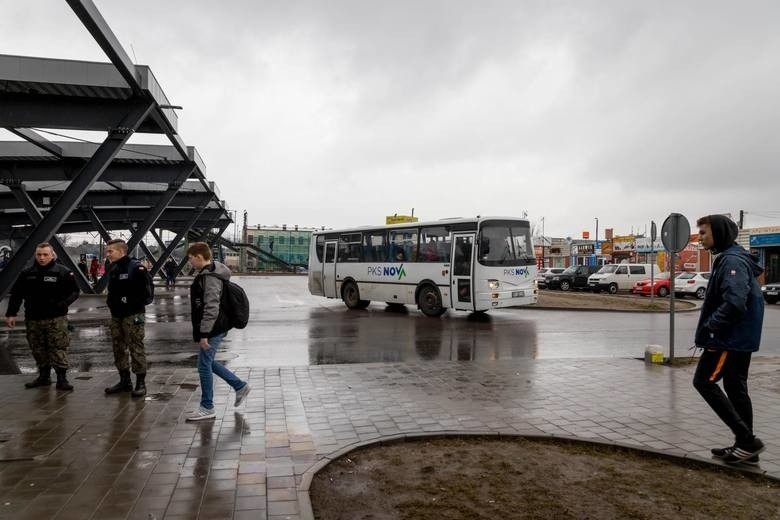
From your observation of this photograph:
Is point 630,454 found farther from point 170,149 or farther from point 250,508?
point 170,149

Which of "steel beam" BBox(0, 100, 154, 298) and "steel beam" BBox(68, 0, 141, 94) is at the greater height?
"steel beam" BBox(68, 0, 141, 94)

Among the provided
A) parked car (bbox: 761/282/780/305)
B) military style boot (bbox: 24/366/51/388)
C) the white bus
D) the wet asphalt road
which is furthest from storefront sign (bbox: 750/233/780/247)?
military style boot (bbox: 24/366/51/388)

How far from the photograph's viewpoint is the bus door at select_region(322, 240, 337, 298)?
20.7m

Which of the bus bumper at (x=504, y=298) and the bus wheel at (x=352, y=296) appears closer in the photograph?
the bus bumper at (x=504, y=298)

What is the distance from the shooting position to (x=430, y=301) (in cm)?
1706

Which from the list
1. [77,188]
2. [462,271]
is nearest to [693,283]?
[462,271]

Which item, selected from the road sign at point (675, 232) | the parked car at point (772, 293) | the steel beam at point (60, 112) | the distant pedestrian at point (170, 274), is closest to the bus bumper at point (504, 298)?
the road sign at point (675, 232)

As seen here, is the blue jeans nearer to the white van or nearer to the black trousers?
the black trousers

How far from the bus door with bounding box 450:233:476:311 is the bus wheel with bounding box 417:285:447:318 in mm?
632

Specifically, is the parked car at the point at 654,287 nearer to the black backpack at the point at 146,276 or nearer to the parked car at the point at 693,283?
the parked car at the point at 693,283

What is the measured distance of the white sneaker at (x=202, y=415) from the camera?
5.59 meters

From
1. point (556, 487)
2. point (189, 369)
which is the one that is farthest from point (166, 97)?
point (556, 487)

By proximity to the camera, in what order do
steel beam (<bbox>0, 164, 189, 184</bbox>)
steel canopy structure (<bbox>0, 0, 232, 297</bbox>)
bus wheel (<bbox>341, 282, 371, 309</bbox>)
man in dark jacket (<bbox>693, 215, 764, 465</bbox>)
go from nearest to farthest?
man in dark jacket (<bbox>693, 215, 764, 465</bbox>), steel canopy structure (<bbox>0, 0, 232, 297</bbox>), steel beam (<bbox>0, 164, 189, 184</bbox>), bus wheel (<bbox>341, 282, 371, 309</bbox>)

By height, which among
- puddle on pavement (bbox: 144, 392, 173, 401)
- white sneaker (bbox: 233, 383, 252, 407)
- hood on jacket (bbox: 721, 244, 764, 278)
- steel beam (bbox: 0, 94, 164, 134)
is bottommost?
puddle on pavement (bbox: 144, 392, 173, 401)
